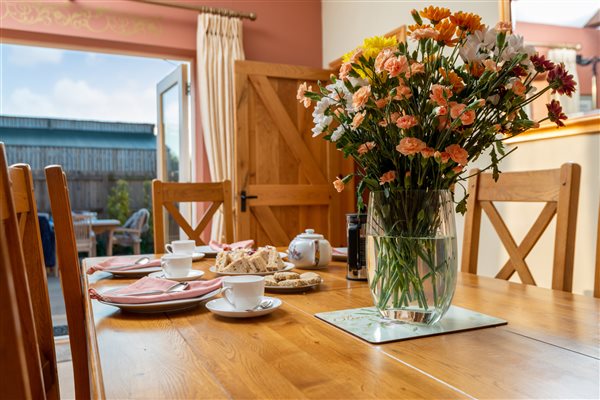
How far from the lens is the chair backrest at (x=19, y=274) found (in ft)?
2.11

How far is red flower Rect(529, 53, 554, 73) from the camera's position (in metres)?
0.84

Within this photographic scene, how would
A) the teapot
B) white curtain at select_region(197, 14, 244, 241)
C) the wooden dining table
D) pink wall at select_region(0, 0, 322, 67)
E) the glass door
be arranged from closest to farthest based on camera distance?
the wooden dining table
the teapot
pink wall at select_region(0, 0, 322, 67)
white curtain at select_region(197, 14, 244, 241)
the glass door

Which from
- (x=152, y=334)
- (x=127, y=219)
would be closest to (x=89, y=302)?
(x=152, y=334)

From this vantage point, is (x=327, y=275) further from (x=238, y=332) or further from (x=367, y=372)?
(x=367, y=372)

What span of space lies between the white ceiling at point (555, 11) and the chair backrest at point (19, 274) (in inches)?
93.1

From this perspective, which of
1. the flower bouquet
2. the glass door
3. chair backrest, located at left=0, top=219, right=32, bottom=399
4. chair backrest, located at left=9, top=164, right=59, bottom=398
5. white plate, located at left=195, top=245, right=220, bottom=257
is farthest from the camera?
the glass door

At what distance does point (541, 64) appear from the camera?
842 mm

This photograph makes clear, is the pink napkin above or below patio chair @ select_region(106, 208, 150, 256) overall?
above

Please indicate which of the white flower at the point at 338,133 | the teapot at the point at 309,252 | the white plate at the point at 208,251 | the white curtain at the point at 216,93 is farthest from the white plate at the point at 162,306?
the white curtain at the point at 216,93

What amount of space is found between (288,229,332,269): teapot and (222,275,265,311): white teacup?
0.58 m

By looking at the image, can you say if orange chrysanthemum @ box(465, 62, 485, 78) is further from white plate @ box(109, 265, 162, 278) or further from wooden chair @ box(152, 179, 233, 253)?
wooden chair @ box(152, 179, 233, 253)

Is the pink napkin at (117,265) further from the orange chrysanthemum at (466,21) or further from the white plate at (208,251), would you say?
the orange chrysanthemum at (466,21)

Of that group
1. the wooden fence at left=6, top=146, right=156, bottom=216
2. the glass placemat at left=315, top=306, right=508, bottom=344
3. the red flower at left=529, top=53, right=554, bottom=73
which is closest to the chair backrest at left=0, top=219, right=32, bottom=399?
the glass placemat at left=315, top=306, right=508, bottom=344

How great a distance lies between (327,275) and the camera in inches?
58.6
